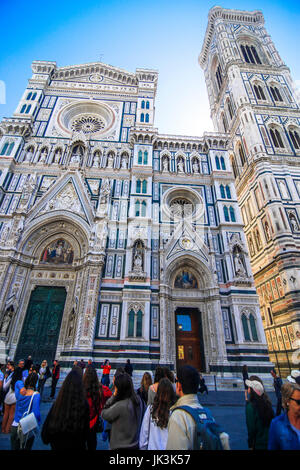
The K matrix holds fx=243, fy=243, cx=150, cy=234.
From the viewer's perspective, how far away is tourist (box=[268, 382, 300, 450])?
7.64 feet

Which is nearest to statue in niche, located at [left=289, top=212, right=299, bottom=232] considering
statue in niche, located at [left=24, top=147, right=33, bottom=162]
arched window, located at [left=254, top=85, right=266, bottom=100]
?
arched window, located at [left=254, top=85, right=266, bottom=100]

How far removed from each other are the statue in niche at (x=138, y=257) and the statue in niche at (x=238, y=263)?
20.0 feet

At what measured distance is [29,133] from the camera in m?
20.6

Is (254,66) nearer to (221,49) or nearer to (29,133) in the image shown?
(221,49)

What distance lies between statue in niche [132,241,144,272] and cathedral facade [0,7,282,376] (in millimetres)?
136

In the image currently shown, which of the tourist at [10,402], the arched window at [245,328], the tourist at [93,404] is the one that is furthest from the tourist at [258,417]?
the arched window at [245,328]

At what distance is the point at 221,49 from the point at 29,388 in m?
42.1

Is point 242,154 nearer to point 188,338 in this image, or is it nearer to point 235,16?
point 188,338

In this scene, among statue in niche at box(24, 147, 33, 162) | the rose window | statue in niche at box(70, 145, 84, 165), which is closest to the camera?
statue in niche at box(70, 145, 84, 165)

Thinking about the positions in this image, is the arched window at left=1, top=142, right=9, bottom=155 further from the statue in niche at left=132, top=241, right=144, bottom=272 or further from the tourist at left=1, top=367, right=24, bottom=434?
the tourist at left=1, top=367, right=24, bottom=434

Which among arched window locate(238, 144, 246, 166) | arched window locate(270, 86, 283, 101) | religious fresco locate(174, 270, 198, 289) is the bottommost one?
religious fresco locate(174, 270, 198, 289)

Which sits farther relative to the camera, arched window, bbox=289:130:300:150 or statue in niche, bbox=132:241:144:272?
arched window, bbox=289:130:300:150

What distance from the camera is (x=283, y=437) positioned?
7.62 ft
